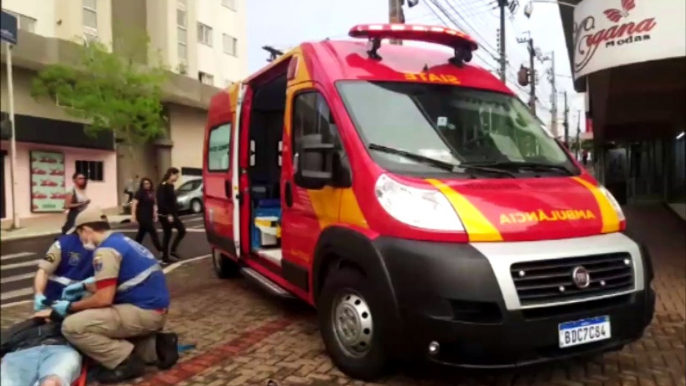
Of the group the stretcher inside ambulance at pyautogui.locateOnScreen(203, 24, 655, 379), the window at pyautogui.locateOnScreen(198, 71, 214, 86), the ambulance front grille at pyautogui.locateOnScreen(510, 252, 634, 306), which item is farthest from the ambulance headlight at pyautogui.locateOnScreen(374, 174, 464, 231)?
the window at pyautogui.locateOnScreen(198, 71, 214, 86)

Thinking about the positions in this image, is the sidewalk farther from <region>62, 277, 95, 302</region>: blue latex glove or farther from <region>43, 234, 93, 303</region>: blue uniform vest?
<region>62, 277, 95, 302</region>: blue latex glove

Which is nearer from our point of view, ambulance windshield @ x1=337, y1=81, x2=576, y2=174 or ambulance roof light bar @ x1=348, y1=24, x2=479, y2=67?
ambulance windshield @ x1=337, y1=81, x2=576, y2=174

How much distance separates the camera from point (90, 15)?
8.45ft

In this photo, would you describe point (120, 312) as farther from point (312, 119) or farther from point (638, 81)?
point (638, 81)

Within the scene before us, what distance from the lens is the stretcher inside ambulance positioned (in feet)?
11.0

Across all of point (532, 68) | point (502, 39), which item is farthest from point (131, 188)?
point (532, 68)

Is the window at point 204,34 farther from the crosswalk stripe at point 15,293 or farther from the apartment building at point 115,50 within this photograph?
the crosswalk stripe at point 15,293

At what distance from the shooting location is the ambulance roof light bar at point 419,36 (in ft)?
14.9

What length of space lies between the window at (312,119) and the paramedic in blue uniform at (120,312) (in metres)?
1.48

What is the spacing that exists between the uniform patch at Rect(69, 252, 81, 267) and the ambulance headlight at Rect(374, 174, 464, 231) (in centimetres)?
186

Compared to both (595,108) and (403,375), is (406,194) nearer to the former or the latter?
(403,375)

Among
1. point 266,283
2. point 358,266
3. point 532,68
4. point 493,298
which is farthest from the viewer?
point 532,68

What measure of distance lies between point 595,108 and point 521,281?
38.4 feet

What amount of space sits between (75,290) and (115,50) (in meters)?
1.76
